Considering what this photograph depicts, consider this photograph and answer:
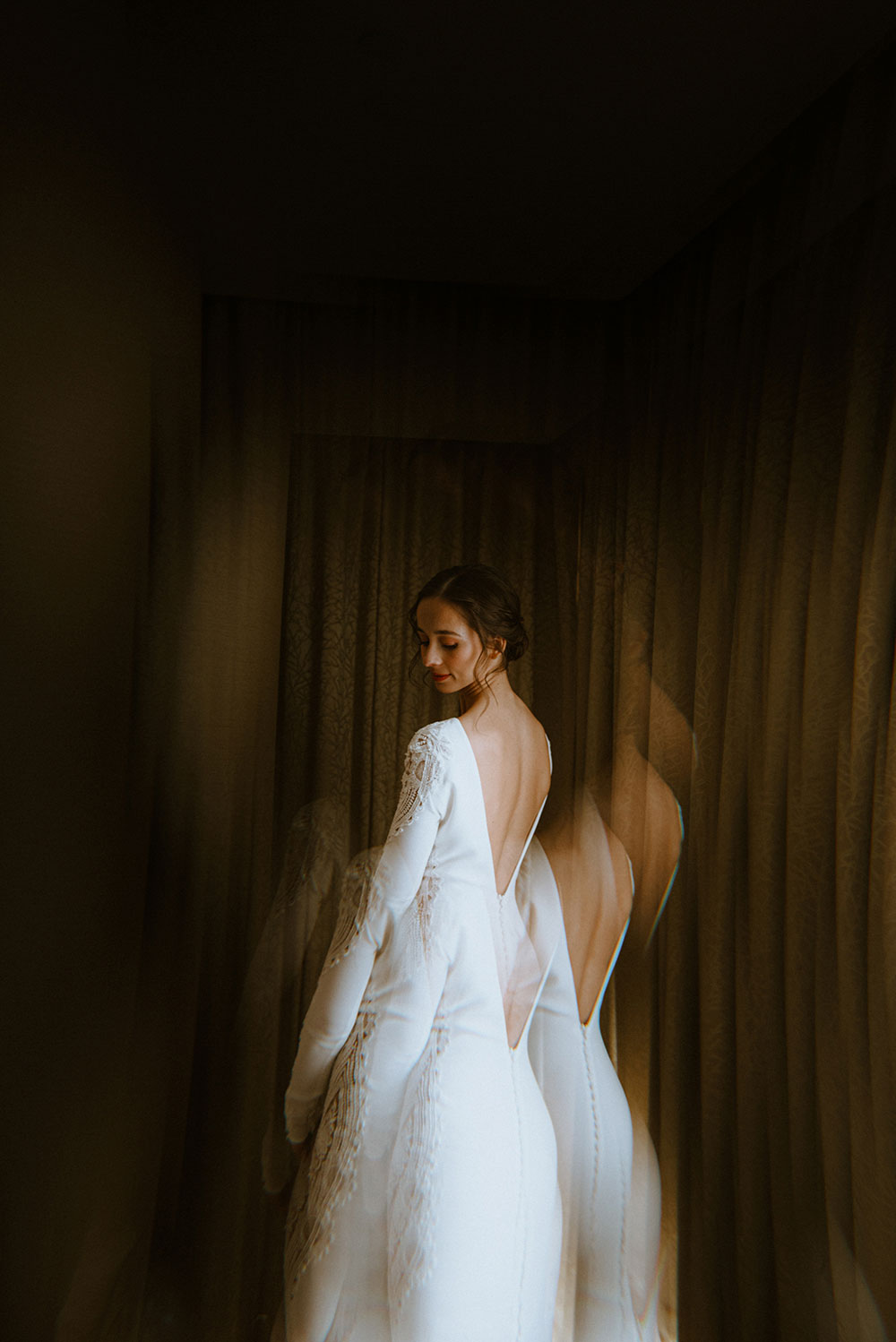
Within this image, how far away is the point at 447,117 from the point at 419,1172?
108 cm

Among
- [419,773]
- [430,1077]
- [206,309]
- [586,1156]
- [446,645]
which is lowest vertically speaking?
[586,1156]

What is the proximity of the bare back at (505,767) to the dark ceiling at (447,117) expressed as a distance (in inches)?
19.0

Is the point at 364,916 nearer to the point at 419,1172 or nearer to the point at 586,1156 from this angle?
the point at 419,1172

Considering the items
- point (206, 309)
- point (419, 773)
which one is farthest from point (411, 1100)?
point (206, 309)

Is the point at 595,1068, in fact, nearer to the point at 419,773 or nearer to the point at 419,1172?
the point at 419,1172

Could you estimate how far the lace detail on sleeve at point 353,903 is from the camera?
78 cm

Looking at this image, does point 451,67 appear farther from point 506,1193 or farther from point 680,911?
point 506,1193

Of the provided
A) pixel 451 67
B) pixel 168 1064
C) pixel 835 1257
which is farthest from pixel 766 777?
pixel 451 67

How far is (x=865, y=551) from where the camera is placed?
0.81 m

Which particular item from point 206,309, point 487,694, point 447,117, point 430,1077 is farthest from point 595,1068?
point 447,117

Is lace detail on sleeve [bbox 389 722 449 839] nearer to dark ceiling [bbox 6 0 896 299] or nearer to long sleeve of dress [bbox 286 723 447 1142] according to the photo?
long sleeve of dress [bbox 286 723 447 1142]

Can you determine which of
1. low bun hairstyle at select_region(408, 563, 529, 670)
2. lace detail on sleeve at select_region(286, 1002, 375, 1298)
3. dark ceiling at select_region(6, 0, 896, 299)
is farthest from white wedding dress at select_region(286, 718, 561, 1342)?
dark ceiling at select_region(6, 0, 896, 299)

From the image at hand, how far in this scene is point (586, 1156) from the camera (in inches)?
33.2

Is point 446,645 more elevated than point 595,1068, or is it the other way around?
point 446,645
